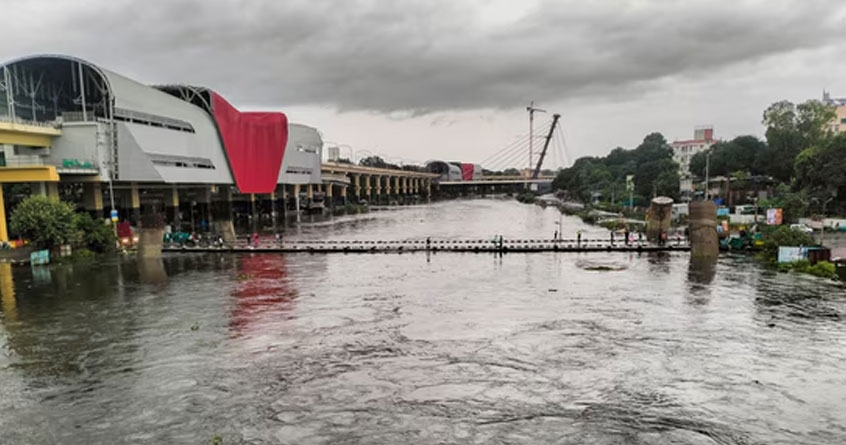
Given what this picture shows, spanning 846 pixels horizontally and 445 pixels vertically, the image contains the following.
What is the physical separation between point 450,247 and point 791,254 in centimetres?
2353

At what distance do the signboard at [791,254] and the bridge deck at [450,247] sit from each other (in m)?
7.25

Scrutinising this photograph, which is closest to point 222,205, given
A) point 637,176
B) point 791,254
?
point 791,254

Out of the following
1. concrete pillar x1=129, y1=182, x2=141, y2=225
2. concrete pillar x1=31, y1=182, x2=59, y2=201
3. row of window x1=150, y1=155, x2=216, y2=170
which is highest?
row of window x1=150, y1=155, x2=216, y2=170

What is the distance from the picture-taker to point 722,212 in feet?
208

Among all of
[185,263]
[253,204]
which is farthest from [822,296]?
[253,204]

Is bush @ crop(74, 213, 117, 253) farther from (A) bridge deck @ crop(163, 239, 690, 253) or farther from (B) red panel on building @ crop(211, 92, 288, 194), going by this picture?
(B) red panel on building @ crop(211, 92, 288, 194)

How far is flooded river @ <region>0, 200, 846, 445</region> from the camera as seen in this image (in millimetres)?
13762

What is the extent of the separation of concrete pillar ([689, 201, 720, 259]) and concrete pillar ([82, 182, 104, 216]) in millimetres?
53118

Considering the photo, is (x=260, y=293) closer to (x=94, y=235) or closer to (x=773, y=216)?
(x=94, y=235)

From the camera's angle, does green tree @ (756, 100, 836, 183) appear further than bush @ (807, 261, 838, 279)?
Yes

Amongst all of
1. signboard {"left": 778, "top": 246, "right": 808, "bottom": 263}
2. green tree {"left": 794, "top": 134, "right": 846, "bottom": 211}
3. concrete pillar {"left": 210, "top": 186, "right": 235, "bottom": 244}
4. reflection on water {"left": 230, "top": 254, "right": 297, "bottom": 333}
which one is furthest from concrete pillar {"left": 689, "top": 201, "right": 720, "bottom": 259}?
concrete pillar {"left": 210, "top": 186, "right": 235, "bottom": 244}

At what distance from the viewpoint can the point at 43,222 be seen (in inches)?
1603

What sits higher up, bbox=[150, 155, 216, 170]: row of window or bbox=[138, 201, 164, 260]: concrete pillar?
bbox=[150, 155, 216, 170]: row of window

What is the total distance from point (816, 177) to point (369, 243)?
51891mm
